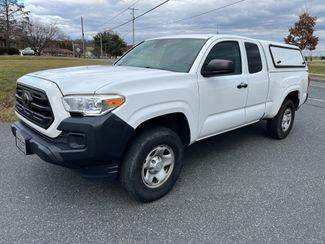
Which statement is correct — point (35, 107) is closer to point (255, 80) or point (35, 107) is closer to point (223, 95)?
point (223, 95)

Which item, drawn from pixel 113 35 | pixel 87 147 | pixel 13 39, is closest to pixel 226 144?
pixel 87 147

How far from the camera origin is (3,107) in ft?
27.0

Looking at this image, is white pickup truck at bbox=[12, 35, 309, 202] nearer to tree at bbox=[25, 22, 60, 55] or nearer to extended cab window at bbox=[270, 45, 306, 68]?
extended cab window at bbox=[270, 45, 306, 68]

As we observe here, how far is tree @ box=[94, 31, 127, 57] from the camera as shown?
88500 mm

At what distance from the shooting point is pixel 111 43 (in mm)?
89562

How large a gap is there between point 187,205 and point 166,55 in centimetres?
205

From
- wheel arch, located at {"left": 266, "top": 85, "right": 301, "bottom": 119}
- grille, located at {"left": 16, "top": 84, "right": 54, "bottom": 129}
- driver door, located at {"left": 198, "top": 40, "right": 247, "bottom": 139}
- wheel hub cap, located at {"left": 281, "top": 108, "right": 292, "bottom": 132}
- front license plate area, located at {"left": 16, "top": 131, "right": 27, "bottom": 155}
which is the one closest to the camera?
grille, located at {"left": 16, "top": 84, "right": 54, "bottom": 129}

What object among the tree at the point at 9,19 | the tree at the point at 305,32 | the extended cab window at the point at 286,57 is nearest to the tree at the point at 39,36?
the tree at the point at 9,19

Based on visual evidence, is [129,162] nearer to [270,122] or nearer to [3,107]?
[270,122]

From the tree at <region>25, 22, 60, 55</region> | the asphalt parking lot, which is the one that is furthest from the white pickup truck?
the tree at <region>25, 22, 60, 55</region>

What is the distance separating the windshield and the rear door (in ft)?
3.36

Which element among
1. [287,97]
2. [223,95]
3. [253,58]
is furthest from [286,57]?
[223,95]

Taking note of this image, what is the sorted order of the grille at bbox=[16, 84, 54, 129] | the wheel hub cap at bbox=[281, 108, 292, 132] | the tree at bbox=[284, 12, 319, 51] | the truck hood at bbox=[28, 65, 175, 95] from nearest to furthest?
the truck hood at bbox=[28, 65, 175, 95] < the grille at bbox=[16, 84, 54, 129] < the wheel hub cap at bbox=[281, 108, 292, 132] < the tree at bbox=[284, 12, 319, 51]

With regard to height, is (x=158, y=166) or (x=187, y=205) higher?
(x=158, y=166)
